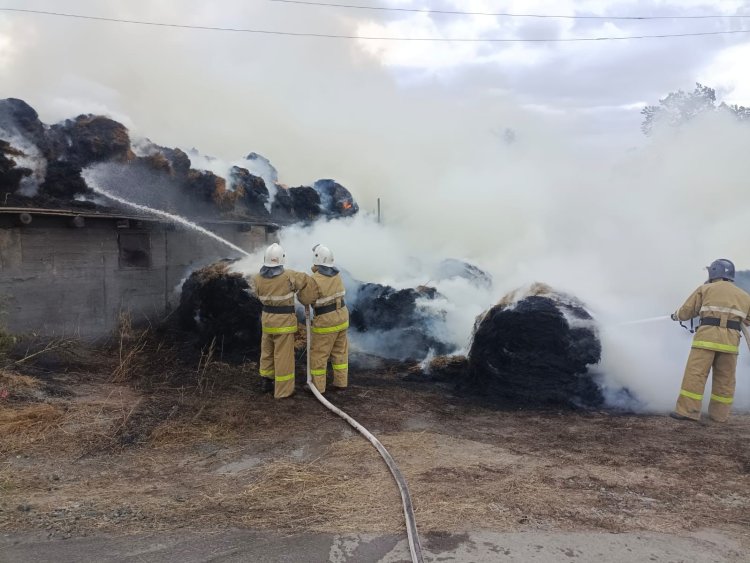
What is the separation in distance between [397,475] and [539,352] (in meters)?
2.78

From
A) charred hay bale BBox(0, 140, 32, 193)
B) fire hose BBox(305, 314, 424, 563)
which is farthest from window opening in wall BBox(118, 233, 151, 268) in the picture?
fire hose BBox(305, 314, 424, 563)

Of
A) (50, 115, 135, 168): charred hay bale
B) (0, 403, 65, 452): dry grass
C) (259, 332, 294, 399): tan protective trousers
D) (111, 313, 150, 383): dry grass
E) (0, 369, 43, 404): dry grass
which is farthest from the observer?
(50, 115, 135, 168): charred hay bale

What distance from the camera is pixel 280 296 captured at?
5.81 metres

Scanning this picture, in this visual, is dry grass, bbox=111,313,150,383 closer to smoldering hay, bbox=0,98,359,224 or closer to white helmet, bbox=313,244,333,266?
smoldering hay, bbox=0,98,359,224

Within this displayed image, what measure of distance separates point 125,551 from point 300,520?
3.03 feet

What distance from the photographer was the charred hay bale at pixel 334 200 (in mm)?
13172

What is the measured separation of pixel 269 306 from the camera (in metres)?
5.86

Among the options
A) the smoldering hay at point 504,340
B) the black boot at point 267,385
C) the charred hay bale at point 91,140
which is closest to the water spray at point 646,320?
the smoldering hay at point 504,340

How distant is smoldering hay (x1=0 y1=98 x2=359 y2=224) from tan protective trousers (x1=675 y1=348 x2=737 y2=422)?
27.4 feet

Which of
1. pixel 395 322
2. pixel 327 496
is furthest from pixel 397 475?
pixel 395 322

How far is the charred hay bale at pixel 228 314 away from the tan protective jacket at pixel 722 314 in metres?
5.29

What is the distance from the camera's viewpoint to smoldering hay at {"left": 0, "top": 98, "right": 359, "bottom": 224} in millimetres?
8742

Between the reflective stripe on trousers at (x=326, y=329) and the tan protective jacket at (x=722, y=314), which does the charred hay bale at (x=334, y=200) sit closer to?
the reflective stripe on trousers at (x=326, y=329)

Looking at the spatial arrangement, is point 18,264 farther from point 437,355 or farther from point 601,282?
point 601,282
